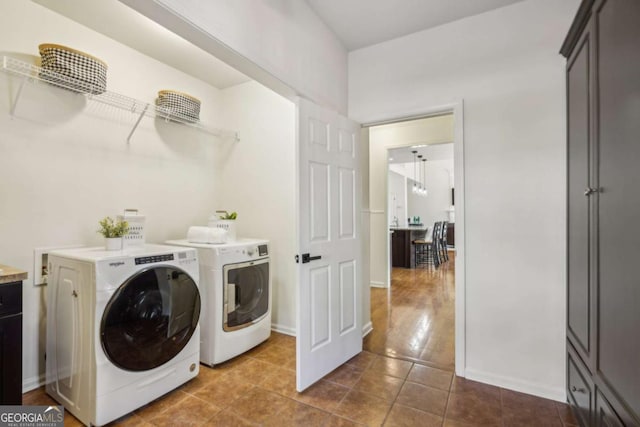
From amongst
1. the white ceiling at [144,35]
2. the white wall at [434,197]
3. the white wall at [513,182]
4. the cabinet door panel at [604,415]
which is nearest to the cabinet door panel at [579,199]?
the white wall at [513,182]

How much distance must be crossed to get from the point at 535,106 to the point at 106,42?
11.0 feet

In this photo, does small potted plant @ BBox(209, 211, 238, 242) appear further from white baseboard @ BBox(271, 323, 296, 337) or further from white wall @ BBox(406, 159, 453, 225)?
white wall @ BBox(406, 159, 453, 225)

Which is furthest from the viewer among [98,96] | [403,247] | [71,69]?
[403,247]

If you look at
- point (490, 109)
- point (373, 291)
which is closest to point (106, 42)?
point (490, 109)

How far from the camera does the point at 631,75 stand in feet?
3.59

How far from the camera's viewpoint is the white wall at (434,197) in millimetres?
10344

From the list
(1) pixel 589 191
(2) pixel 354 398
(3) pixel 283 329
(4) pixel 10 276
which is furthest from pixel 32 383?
(1) pixel 589 191

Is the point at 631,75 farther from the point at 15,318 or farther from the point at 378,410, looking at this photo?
the point at 15,318

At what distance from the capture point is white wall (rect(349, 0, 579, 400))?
2000mm

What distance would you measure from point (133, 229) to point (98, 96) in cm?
115

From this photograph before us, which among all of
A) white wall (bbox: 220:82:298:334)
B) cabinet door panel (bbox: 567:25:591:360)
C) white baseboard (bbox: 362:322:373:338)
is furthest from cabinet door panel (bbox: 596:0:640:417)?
white wall (bbox: 220:82:298:334)

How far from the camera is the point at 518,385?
208 centimetres

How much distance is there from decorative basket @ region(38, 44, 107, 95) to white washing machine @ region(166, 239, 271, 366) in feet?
4.39

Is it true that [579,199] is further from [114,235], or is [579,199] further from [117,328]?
[114,235]
